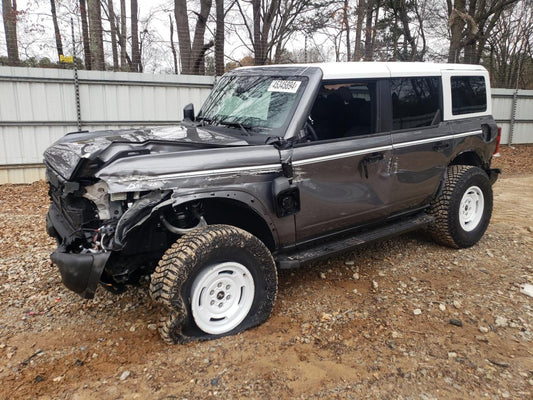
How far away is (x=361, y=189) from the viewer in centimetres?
399

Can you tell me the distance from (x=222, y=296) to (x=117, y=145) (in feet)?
4.41

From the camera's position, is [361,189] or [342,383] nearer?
[342,383]

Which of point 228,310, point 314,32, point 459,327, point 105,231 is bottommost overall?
point 459,327

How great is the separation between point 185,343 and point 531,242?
4500 millimetres

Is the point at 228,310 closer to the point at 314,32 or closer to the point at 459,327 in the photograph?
the point at 459,327

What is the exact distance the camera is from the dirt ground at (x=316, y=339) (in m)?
2.72

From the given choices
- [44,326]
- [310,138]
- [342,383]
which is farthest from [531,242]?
[44,326]

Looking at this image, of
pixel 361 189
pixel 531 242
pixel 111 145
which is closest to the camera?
pixel 111 145

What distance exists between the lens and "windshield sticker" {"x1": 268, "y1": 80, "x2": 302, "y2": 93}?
12.3 ft

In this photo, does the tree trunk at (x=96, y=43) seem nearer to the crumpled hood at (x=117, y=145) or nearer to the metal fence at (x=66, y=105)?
the metal fence at (x=66, y=105)

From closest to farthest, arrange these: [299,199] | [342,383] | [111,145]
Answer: [342,383] → [111,145] → [299,199]

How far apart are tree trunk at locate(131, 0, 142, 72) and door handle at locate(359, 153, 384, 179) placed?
8050mm

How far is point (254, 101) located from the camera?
13.1ft

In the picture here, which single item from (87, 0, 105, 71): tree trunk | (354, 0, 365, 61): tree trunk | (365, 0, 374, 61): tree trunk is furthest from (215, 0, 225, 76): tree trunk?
(365, 0, 374, 61): tree trunk
